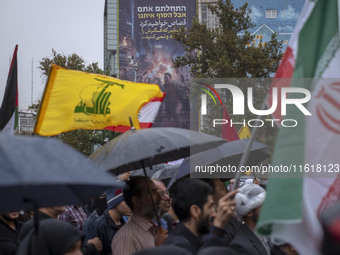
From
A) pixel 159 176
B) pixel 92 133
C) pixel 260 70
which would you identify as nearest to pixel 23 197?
pixel 159 176

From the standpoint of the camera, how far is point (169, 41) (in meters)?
60.3

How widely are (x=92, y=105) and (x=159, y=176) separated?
213cm

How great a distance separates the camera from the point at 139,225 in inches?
202

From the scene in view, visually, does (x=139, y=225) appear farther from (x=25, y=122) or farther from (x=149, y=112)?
(x=25, y=122)

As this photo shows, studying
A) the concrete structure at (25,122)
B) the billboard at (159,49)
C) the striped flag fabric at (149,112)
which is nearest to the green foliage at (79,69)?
the concrete structure at (25,122)

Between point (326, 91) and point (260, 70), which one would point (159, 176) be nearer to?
point (326, 91)

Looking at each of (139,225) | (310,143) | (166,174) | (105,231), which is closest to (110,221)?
(105,231)

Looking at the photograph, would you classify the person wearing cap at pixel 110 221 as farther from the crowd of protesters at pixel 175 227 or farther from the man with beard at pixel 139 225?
the man with beard at pixel 139 225

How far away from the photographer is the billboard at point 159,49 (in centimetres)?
6016

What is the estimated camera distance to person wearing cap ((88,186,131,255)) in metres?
6.50

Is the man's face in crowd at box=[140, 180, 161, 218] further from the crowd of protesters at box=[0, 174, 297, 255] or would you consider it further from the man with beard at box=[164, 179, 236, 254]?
the man with beard at box=[164, 179, 236, 254]

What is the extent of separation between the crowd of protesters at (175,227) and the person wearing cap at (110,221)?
18 centimetres

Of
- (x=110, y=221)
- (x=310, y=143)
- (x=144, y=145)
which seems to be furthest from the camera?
(x=110, y=221)

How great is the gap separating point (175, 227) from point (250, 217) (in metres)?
0.65
